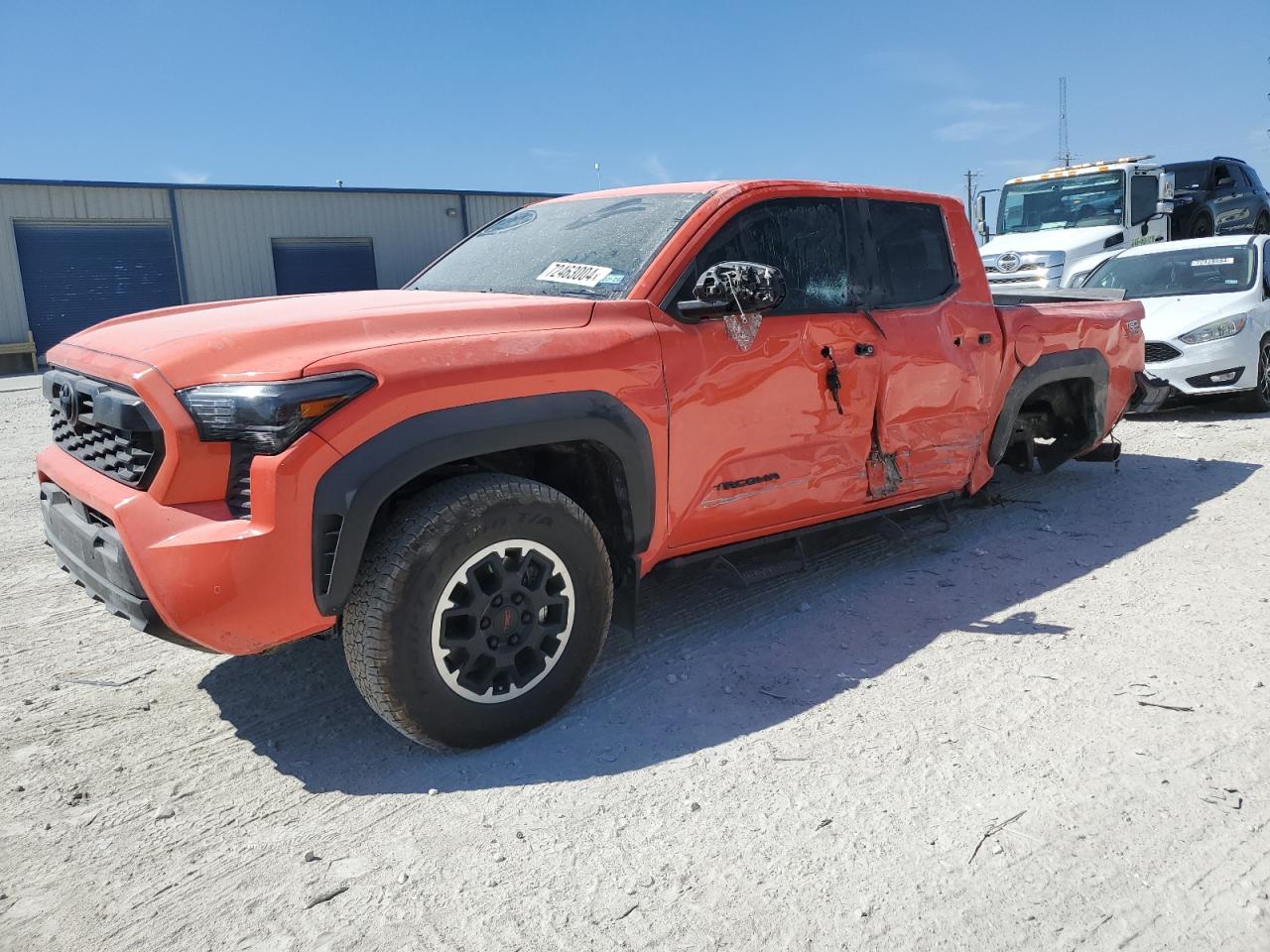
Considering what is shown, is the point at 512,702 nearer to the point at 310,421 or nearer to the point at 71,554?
the point at 310,421

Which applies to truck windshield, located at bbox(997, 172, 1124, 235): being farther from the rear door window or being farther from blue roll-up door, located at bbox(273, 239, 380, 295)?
blue roll-up door, located at bbox(273, 239, 380, 295)

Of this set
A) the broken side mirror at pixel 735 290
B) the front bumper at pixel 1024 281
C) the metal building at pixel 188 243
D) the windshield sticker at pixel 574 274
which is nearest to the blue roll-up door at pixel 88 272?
the metal building at pixel 188 243

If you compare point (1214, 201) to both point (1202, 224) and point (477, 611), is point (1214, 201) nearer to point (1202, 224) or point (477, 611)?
point (1202, 224)

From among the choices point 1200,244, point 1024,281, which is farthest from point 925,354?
point 1024,281

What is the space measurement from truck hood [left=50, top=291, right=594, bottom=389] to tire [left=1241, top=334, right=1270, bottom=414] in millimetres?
7835

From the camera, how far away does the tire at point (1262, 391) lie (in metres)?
8.38

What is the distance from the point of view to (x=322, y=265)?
24.3 m

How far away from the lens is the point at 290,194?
23391mm

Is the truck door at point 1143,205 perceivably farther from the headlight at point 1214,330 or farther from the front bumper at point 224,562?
the front bumper at point 224,562

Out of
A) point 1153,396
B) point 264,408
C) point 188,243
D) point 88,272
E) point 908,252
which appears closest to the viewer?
point 264,408

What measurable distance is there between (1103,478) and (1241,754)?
156 inches

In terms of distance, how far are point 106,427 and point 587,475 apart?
60.0 inches

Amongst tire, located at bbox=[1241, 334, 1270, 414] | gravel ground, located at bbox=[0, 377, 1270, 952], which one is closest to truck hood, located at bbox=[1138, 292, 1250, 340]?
tire, located at bbox=[1241, 334, 1270, 414]

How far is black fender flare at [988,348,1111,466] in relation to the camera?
4.84m
